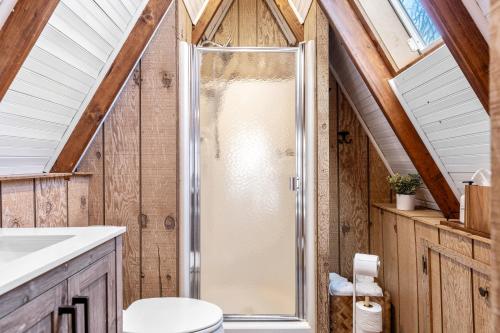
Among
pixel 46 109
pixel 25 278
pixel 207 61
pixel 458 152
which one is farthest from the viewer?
→ pixel 207 61

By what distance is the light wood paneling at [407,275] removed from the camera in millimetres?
1913

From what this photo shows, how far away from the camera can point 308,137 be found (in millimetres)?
2070

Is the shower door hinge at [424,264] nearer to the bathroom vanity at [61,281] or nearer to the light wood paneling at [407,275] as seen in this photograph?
the light wood paneling at [407,275]

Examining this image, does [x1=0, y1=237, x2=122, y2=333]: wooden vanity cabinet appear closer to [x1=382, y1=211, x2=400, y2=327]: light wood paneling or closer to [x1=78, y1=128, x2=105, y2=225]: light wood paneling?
[x1=78, y1=128, x2=105, y2=225]: light wood paneling

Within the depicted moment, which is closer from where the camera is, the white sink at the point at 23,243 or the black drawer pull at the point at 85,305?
the black drawer pull at the point at 85,305

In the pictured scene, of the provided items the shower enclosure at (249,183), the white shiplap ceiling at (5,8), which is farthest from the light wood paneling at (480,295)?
the white shiplap ceiling at (5,8)

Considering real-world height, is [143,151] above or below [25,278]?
above

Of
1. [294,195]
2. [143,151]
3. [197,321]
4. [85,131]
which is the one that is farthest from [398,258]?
[85,131]

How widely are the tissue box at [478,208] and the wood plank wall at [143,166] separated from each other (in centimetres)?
136

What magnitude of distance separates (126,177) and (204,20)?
1.09 metres

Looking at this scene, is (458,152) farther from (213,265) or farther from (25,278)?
(25,278)

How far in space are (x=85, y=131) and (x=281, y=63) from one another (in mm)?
1097

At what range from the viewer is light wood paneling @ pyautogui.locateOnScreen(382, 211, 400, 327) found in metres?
2.18

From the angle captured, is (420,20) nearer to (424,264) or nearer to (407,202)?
(407,202)
